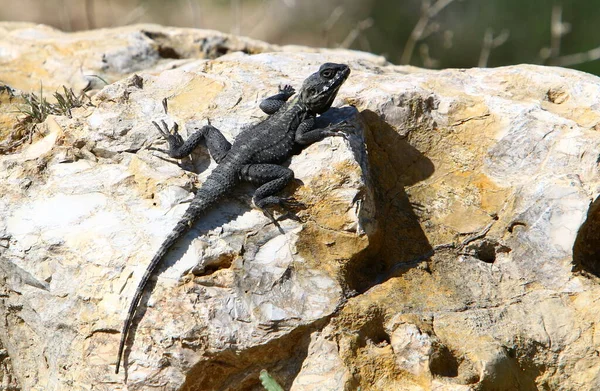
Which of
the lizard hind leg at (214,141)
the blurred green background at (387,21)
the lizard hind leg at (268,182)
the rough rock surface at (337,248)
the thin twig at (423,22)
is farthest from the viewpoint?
the blurred green background at (387,21)

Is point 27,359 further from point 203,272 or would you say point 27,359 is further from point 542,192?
point 542,192

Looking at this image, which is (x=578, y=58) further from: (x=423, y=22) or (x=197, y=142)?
(x=197, y=142)

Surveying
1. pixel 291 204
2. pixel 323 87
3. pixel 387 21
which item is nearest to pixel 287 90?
pixel 323 87

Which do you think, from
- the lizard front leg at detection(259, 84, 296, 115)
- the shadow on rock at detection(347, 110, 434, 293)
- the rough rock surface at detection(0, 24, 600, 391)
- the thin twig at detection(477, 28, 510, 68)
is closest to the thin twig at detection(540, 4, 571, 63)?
the thin twig at detection(477, 28, 510, 68)

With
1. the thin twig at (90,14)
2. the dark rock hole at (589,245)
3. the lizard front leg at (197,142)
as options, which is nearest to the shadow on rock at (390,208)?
the dark rock hole at (589,245)

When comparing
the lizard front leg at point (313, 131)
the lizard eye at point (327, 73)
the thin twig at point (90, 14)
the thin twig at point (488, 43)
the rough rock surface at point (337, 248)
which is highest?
the lizard eye at point (327, 73)

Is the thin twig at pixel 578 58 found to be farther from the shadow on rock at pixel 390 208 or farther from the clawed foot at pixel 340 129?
the clawed foot at pixel 340 129
